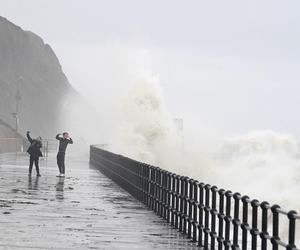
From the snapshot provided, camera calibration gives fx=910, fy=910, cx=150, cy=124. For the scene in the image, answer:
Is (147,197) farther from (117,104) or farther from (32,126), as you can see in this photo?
(32,126)

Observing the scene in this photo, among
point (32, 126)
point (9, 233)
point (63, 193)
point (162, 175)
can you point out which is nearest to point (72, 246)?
point (9, 233)

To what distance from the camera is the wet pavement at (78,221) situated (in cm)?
1438

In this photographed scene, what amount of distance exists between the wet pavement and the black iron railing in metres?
0.28

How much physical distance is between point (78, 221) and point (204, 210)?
4548mm

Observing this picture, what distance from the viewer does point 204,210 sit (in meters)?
14.3

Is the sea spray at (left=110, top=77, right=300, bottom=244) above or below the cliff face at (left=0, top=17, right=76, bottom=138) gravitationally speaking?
below

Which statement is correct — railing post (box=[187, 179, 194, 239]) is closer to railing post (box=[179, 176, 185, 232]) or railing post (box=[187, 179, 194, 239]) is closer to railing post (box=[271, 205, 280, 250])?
railing post (box=[179, 176, 185, 232])

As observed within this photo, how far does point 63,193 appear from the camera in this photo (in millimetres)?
26750

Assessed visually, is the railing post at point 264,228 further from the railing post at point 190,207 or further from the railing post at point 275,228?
the railing post at point 190,207

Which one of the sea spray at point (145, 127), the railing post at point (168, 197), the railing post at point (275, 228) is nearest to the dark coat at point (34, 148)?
the railing post at point (168, 197)

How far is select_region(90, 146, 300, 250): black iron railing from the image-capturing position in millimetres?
10133

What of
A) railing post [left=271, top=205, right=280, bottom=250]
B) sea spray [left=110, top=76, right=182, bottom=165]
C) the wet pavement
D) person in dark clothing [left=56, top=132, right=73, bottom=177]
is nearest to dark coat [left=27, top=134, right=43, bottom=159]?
person in dark clothing [left=56, top=132, right=73, bottom=177]

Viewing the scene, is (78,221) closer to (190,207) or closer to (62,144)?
(190,207)

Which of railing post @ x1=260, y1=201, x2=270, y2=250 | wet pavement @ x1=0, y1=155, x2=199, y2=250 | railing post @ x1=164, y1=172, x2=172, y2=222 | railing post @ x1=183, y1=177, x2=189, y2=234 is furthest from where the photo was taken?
railing post @ x1=164, y1=172, x2=172, y2=222
